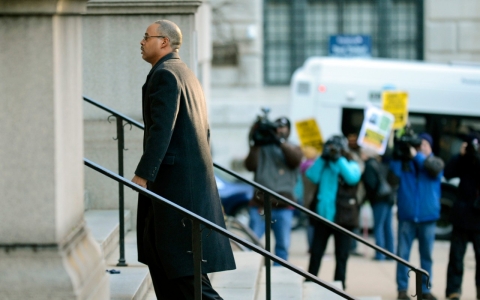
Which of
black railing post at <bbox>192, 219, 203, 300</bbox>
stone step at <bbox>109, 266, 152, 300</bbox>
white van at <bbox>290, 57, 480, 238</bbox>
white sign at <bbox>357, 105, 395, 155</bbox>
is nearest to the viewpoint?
black railing post at <bbox>192, 219, 203, 300</bbox>

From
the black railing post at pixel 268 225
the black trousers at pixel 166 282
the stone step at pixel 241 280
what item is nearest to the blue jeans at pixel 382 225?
the stone step at pixel 241 280

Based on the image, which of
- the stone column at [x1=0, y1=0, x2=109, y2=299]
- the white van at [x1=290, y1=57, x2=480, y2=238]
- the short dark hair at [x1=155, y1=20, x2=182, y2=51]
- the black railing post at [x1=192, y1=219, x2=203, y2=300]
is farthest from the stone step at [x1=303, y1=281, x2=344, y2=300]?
the white van at [x1=290, y1=57, x2=480, y2=238]

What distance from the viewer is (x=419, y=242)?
9367mm

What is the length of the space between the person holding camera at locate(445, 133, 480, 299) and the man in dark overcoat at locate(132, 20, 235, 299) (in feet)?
14.5

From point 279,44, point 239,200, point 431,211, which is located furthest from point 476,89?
point 279,44

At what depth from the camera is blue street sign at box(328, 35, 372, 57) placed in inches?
651

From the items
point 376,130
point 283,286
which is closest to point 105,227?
point 283,286

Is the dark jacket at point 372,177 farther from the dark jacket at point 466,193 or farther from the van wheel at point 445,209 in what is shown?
the van wheel at point 445,209

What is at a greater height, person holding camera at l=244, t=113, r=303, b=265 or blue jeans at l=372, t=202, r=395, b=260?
person holding camera at l=244, t=113, r=303, b=265

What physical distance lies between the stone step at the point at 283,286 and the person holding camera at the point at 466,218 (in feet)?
6.61

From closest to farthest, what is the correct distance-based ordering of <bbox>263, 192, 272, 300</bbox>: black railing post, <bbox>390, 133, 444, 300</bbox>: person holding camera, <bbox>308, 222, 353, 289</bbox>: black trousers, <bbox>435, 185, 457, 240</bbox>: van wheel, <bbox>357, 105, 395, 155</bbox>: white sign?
<bbox>263, 192, 272, 300</bbox>: black railing post, <bbox>308, 222, 353, 289</bbox>: black trousers, <bbox>390, 133, 444, 300</bbox>: person holding camera, <bbox>357, 105, 395, 155</bbox>: white sign, <bbox>435, 185, 457, 240</bbox>: van wheel

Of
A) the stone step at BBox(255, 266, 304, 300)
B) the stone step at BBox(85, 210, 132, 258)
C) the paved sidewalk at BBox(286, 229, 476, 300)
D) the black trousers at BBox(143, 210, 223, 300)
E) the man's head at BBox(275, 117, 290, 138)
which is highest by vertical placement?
the man's head at BBox(275, 117, 290, 138)

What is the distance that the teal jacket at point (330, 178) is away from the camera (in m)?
9.16

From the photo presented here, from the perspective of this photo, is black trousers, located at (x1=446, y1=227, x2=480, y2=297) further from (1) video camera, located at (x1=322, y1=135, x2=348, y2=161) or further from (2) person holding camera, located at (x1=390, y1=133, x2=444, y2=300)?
(1) video camera, located at (x1=322, y1=135, x2=348, y2=161)
